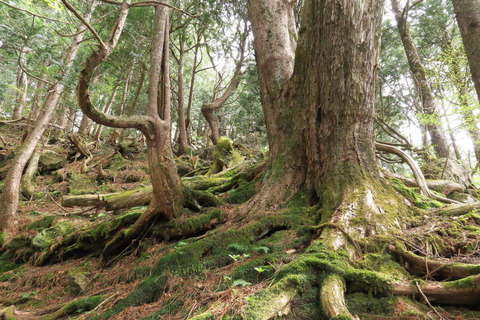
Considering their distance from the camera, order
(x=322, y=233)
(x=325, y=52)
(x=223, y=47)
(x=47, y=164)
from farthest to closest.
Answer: (x=223, y=47)
(x=47, y=164)
(x=325, y=52)
(x=322, y=233)

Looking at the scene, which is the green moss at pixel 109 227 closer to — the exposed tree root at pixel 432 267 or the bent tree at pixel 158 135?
the bent tree at pixel 158 135

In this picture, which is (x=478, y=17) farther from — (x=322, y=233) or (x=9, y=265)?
(x=9, y=265)

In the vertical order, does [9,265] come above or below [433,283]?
below

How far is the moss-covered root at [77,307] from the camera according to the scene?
296cm

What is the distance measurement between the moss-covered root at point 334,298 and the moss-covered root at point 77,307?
8.44 feet

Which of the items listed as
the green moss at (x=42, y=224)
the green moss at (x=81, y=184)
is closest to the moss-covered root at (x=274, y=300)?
the green moss at (x=42, y=224)

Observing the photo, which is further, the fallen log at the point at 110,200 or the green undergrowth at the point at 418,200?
the fallen log at the point at 110,200

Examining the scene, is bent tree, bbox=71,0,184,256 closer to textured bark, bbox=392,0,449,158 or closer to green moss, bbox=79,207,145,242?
green moss, bbox=79,207,145,242

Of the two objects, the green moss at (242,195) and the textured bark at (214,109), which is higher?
the textured bark at (214,109)

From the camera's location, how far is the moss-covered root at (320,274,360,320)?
158 centimetres

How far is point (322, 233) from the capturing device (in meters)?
2.53

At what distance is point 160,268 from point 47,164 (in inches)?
414

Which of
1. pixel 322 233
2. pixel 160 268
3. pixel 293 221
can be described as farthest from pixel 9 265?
pixel 322 233

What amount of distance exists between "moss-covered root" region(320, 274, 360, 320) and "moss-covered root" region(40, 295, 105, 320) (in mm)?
2573
